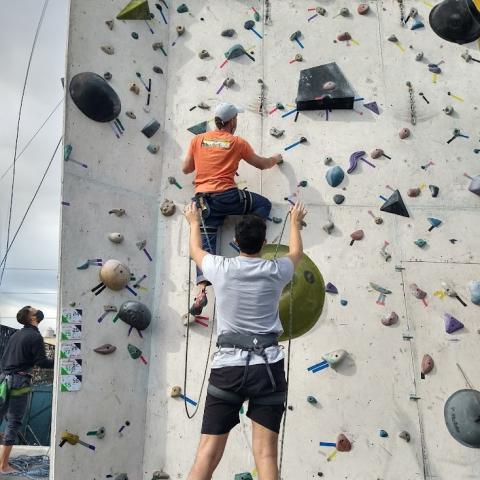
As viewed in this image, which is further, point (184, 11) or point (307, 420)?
point (184, 11)

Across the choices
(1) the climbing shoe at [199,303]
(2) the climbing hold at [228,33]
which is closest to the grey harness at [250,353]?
(1) the climbing shoe at [199,303]

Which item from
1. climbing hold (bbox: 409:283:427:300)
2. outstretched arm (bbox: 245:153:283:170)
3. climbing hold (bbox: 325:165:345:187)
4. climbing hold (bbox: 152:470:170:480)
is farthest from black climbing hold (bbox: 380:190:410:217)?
Answer: climbing hold (bbox: 152:470:170:480)

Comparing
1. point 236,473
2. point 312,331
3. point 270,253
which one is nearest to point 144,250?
point 270,253

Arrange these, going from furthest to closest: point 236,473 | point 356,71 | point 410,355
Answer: point 356,71
point 410,355
point 236,473

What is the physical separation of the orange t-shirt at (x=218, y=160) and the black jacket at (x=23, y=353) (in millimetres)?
2013

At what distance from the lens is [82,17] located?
3867 millimetres

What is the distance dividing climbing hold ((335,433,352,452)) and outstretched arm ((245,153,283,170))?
6.52 feet

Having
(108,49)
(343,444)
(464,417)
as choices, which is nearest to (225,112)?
(108,49)

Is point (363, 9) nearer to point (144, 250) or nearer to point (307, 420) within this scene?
point (144, 250)

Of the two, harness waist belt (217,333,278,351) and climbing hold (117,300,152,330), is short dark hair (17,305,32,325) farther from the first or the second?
harness waist belt (217,333,278,351)

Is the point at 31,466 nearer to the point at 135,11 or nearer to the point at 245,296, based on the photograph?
the point at 245,296

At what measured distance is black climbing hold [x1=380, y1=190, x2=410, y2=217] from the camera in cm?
372

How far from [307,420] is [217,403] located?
56.4 inches

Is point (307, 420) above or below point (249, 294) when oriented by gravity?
below
